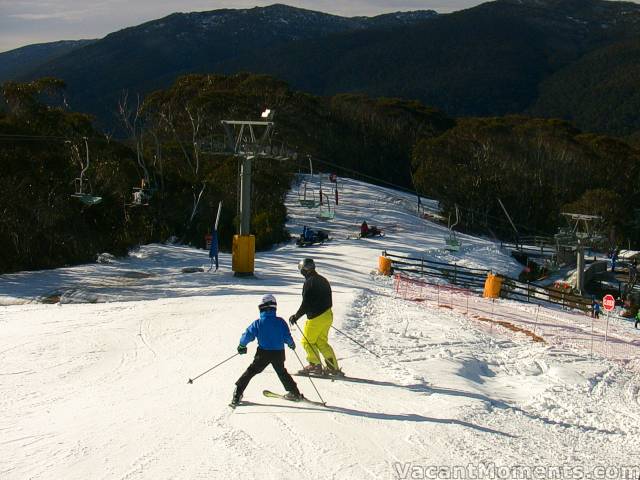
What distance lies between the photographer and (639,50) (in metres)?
183

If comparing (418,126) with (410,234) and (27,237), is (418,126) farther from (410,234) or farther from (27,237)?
(27,237)

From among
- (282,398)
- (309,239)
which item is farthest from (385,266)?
(282,398)

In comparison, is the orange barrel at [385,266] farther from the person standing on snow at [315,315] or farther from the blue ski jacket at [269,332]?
the blue ski jacket at [269,332]

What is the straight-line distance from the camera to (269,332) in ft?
A: 31.9

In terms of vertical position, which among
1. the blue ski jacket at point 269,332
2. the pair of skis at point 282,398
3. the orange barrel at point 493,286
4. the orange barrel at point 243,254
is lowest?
the orange barrel at point 493,286

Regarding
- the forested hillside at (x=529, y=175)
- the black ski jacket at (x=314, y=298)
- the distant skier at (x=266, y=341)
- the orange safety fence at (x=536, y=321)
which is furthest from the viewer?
the forested hillside at (x=529, y=175)

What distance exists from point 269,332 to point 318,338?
1.49m

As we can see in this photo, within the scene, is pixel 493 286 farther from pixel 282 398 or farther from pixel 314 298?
pixel 282 398

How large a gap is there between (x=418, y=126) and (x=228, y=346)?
7774 cm

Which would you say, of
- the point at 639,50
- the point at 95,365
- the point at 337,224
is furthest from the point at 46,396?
the point at 639,50

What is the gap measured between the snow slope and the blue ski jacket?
76 centimetres

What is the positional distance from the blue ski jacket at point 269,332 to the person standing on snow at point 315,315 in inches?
30.3

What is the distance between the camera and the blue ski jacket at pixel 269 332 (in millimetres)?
9742

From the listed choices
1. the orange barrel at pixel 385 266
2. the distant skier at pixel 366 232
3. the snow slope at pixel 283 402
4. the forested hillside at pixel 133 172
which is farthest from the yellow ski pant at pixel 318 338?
the distant skier at pixel 366 232
